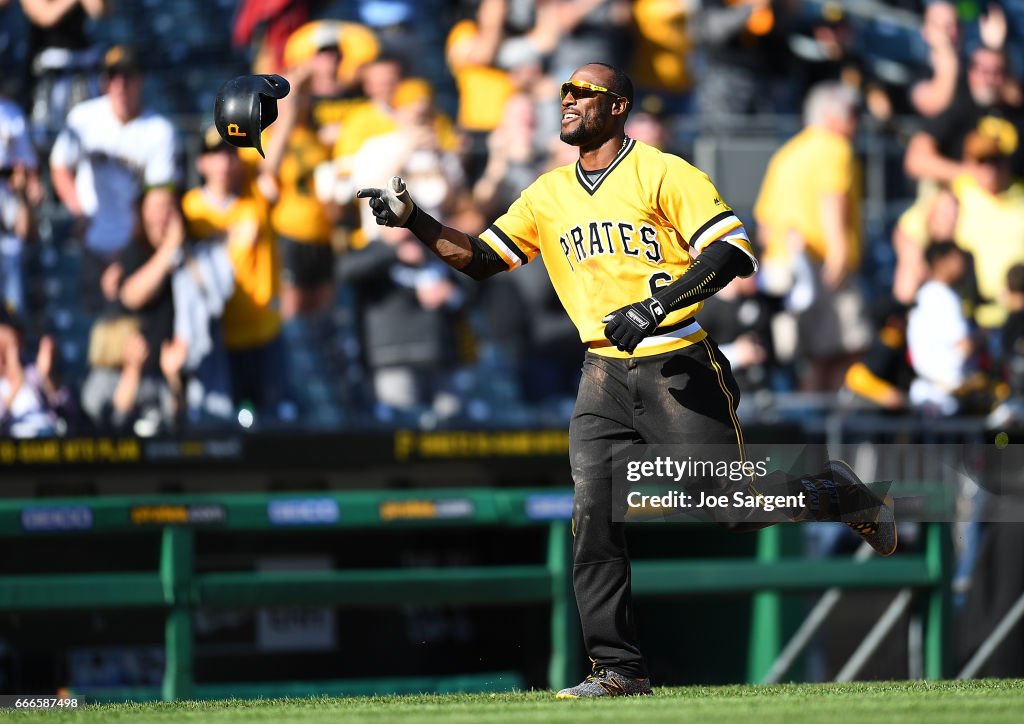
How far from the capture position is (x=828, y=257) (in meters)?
10.9

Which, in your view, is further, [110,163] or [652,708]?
[110,163]

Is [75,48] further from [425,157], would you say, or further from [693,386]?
[693,386]

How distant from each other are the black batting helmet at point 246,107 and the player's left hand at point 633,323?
60.0 inches

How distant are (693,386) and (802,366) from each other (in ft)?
15.8

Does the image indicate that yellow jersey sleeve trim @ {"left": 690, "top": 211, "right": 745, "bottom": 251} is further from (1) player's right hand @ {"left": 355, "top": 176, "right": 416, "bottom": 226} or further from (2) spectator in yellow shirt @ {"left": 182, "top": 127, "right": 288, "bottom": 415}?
(2) spectator in yellow shirt @ {"left": 182, "top": 127, "right": 288, "bottom": 415}

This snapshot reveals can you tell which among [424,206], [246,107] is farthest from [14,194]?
[246,107]

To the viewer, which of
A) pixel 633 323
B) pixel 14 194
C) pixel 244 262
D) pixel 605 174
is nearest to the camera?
pixel 633 323

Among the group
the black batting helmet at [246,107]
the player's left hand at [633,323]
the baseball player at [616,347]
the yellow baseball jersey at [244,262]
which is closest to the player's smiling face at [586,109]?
the baseball player at [616,347]

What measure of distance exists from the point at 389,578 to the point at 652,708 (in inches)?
97.4

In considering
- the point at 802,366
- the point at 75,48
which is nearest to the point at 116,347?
the point at 75,48

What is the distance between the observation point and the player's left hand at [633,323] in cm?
571

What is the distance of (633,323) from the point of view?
571cm

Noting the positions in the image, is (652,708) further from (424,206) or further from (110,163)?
(110,163)

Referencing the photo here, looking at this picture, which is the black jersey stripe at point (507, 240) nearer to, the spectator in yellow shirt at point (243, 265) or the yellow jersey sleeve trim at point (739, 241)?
the yellow jersey sleeve trim at point (739, 241)
